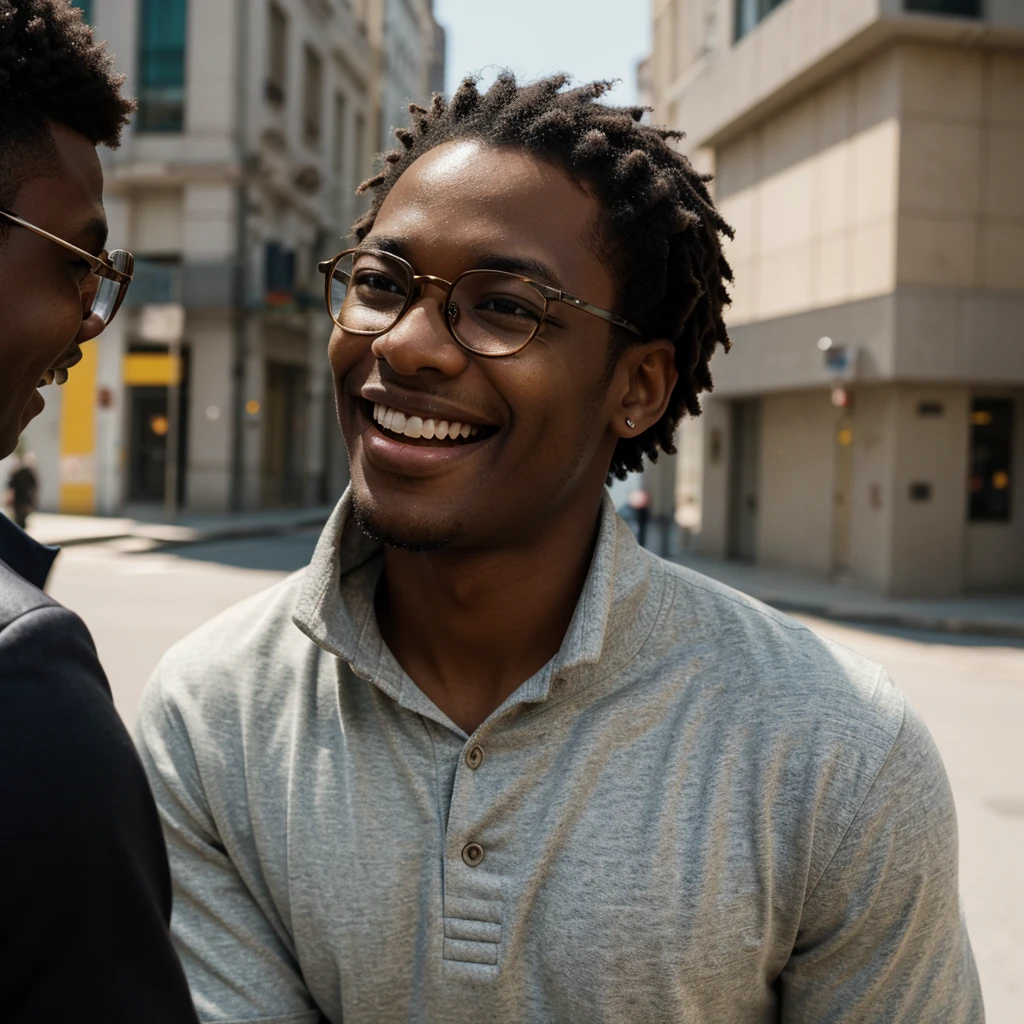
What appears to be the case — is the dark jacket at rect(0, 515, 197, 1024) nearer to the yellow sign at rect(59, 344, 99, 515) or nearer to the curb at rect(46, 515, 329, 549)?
the curb at rect(46, 515, 329, 549)

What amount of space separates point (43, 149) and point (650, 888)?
4.13 ft

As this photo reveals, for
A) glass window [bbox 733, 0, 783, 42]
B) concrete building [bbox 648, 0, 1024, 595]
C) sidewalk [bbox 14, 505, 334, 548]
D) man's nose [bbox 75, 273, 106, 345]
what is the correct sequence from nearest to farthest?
man's nose [bbox 75, 273, 106, 345] → concrete building [bbox 648, 0, 1024, 595] → glass window [bbox 733, 0, 783, 42] → sidewalk [bbox 14, 505, 334, 548]

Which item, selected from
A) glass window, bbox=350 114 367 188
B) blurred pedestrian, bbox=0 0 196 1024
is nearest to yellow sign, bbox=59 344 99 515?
glass window, bbox=350 114 367 188

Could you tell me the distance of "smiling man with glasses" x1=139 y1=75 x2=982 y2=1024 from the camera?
1.75m

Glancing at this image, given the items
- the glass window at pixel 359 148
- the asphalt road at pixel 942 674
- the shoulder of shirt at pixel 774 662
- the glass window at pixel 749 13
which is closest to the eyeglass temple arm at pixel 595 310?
the shoulder of shirt at pixel 774 662

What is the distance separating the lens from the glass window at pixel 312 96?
3331 centimetres

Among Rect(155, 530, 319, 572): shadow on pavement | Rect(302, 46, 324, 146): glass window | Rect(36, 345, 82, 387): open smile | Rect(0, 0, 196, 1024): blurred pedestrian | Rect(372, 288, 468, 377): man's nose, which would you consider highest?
Rect(302, 46, 324, 146): glass window

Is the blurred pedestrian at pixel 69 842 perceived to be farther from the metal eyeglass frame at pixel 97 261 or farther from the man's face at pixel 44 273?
the metal eyeglass frame at pixel 97 261

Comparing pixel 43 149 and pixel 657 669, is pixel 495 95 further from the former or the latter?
pixel 657 669

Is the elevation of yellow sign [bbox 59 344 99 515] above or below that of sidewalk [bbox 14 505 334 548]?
above

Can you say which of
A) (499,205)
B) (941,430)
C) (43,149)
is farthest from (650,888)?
(941,430)

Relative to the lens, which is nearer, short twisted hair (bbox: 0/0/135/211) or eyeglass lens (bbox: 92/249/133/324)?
short twisted hair (bbox: 0/0/135/211)

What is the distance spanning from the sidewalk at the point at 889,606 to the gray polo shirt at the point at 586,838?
1244cm

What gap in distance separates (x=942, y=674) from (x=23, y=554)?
10.1m
